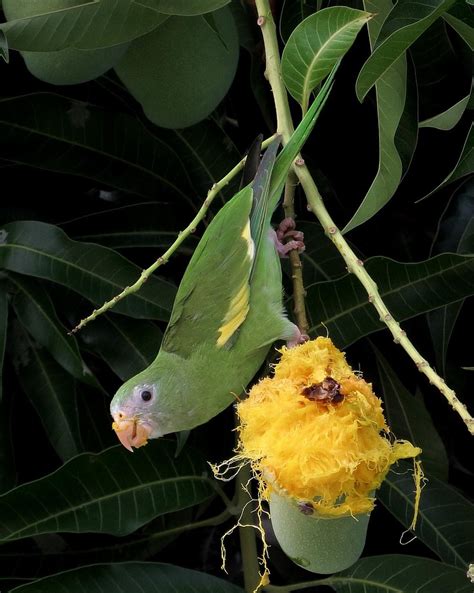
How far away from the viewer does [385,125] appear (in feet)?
2.94

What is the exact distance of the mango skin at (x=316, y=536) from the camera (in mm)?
777

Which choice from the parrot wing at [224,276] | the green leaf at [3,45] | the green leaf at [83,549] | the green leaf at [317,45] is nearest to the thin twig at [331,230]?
the green leaf at [317,45]

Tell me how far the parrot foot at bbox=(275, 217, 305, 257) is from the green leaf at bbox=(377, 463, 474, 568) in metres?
0.31

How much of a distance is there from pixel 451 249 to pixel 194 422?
42 cm

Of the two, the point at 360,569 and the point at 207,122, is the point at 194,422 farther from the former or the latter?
the point at 207,122

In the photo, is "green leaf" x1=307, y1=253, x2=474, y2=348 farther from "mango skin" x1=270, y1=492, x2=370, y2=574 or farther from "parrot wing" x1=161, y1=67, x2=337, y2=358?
"mango skin" x1=270, y1=492, x2=370, y2=574

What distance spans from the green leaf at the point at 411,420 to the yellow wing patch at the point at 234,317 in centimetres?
35

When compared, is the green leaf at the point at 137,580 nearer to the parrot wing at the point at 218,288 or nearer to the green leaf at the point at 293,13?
the parrot wing at the point at 218,288

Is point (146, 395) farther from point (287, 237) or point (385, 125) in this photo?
point (385, 125)

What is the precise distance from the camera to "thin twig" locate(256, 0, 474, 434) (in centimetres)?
64

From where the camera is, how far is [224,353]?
1.00 m

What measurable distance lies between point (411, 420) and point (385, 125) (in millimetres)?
513

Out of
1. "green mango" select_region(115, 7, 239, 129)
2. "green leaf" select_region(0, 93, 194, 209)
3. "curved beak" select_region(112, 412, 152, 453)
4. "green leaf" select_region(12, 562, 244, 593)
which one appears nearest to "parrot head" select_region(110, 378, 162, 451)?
"curved beak" select_region(112, 412, 152, 453)

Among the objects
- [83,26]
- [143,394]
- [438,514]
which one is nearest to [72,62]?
[83,26]
